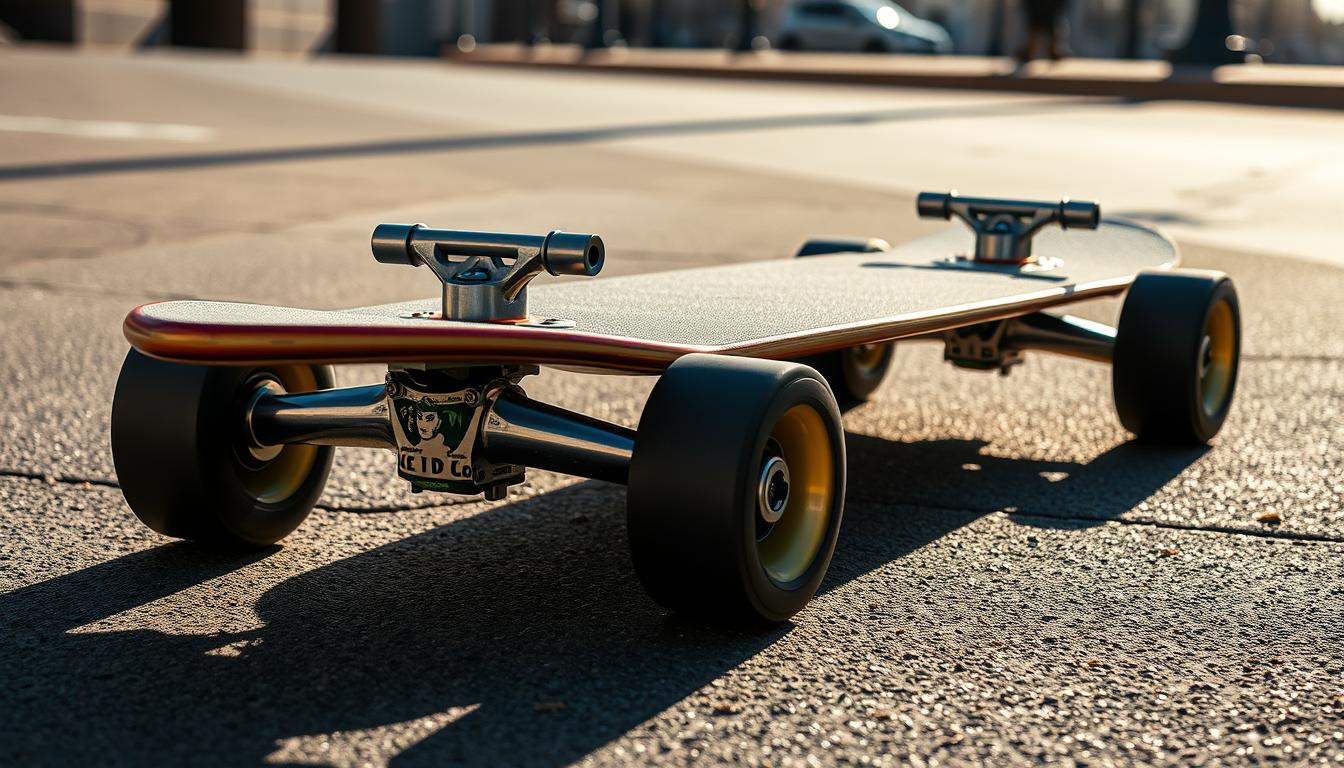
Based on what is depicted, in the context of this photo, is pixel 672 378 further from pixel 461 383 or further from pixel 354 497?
pixel 354 497

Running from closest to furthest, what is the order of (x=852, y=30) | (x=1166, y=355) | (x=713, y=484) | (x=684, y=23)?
1. (x=713, y=484)
2. (x=1166, y=355)
3. (x=852, y=30)
4. (x=684, y=23)

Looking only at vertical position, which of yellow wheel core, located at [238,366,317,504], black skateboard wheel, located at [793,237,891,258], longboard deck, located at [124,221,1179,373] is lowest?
yellow wheel core, located at [238,366,317,504]

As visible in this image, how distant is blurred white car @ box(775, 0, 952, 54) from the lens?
38812 mm

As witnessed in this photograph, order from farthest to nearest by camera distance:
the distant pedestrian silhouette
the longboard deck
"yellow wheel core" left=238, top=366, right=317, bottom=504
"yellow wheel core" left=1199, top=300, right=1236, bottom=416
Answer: the distant pedestrian silhouette, "yellow wheel core" left=1199, top=300, right=1236, bottom=416, "yellow wheel core" left=238, top=366, right=317, bottom=504, the longboard deck

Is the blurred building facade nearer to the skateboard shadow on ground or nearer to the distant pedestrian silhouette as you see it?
the distant pedestrian silhouette

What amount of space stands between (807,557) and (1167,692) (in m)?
0.64

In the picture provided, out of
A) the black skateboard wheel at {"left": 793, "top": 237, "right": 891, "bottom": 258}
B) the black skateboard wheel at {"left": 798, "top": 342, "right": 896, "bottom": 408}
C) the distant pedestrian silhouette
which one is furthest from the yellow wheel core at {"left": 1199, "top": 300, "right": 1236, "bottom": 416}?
the distant pedestrian silhouette

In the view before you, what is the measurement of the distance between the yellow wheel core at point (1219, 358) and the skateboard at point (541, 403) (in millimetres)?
654

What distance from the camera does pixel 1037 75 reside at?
2233 cm

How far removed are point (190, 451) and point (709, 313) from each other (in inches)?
42.0

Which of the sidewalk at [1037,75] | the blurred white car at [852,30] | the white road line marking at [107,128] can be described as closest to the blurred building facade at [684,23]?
the blurred white car at [852,30]

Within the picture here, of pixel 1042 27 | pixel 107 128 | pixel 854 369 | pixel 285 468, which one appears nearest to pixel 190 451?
pixel 285 468

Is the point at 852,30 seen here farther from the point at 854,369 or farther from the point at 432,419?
the point at 432,419

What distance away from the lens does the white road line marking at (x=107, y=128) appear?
558 inches
